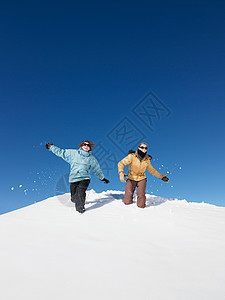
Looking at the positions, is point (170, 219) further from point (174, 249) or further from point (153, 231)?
point (174, 249)

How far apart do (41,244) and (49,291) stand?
99 centimetres

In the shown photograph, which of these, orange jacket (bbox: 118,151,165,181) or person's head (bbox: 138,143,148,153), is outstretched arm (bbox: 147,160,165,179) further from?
person's head (bbox: 138,143,148,153)

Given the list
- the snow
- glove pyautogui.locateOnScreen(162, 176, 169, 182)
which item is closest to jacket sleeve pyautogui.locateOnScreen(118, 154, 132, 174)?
glove pyautogui.locateOnScreen(162, 176, 169, 182)

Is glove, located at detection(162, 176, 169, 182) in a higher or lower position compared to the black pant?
higher

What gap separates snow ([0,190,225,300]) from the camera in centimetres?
165

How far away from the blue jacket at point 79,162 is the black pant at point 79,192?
0.41ft

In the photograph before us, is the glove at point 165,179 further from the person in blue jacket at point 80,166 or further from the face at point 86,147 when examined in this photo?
the face at point 86,147

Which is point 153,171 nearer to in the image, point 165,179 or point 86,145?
point 165,179

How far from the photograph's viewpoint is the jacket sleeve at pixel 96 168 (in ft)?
17.2

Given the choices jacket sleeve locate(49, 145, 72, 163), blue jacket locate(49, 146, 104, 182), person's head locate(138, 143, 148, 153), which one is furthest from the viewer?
person's head locate(138, 143, 148, 153)

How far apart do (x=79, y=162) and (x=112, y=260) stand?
3.11 metres

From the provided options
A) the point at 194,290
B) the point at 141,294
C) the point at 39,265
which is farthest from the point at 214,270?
the point at 39,265

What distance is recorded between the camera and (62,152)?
17.2 ft

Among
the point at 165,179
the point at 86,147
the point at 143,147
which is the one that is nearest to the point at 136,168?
the point at 143,147
